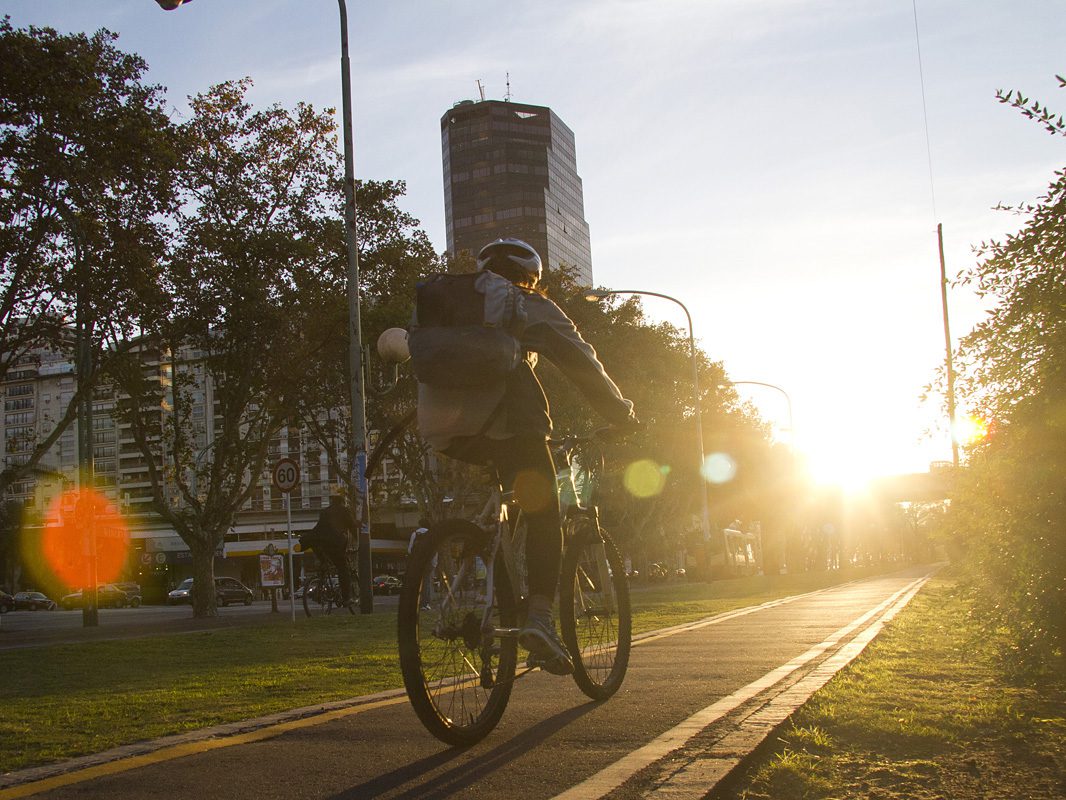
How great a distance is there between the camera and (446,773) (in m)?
3.44

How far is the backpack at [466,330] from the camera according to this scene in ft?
13.1

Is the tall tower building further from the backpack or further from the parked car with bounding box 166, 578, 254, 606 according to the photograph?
the backpack

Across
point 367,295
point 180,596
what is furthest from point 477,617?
point 180,596

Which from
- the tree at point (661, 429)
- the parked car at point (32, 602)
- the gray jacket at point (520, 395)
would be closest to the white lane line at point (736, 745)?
the gray jacket at point (520, 395)

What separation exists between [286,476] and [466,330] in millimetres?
15162

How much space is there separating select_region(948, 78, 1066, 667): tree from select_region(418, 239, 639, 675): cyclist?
2.22 m

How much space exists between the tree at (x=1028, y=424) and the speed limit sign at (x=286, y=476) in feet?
45.5

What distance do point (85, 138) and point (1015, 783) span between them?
1840 cm

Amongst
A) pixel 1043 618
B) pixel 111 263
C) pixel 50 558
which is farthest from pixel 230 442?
pixel 50 558

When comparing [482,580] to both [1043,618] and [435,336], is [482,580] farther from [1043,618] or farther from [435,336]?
[1043,618]

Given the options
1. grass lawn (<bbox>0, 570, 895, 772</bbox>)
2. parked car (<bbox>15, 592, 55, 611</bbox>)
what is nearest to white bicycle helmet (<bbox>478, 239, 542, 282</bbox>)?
grass lawn (<bbox>0, 570, 895, 772</bbox>)

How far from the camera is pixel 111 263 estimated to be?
20062 mm

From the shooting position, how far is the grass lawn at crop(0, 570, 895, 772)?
4547 millimetres

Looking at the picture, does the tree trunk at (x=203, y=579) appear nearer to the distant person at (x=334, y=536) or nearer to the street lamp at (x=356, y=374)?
the street lamp at (x=356, y=374)
